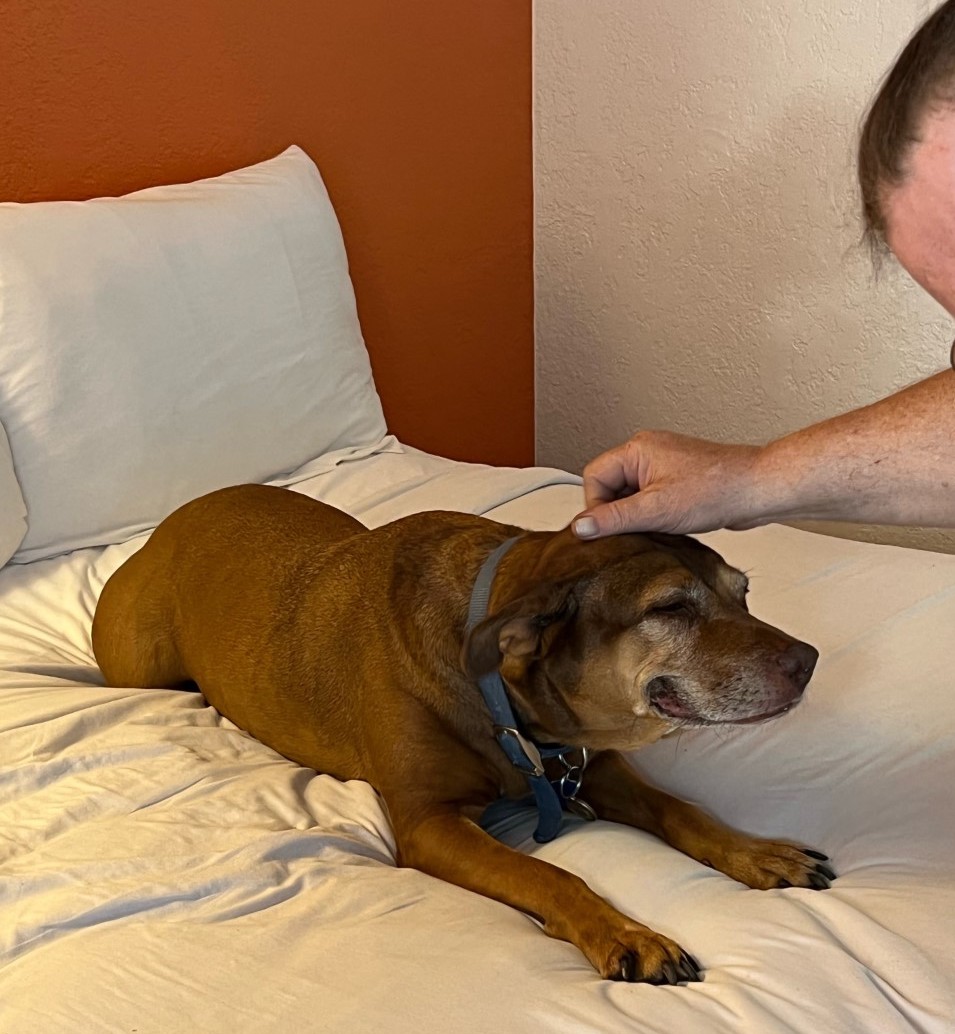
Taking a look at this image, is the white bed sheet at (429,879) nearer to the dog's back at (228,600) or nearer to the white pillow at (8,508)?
the dog's back at (228,600)

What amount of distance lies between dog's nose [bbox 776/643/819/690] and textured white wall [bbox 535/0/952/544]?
166 centimetres

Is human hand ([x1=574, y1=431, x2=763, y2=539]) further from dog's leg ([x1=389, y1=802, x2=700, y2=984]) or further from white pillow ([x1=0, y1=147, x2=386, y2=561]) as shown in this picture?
white pillow ([x1=0, y1=147, x2=386, y2=561])

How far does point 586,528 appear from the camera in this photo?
1.61 meters

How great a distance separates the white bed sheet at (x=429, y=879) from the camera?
1208 millimetres

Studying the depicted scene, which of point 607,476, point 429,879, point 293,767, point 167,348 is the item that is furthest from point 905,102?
point 167,348

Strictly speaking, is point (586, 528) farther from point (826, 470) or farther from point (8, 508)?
point (8, 508)

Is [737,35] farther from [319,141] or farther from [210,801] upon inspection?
[210,801]

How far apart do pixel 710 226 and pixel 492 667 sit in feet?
6.98

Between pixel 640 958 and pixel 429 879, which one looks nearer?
pixel 640 958

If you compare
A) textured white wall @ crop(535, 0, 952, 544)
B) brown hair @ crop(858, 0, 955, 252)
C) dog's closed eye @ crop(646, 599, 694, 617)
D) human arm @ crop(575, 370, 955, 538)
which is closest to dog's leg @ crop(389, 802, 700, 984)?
dog's closed eye @ crop(646, 599, 694, 617)

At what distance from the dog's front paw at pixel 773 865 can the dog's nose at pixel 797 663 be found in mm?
201

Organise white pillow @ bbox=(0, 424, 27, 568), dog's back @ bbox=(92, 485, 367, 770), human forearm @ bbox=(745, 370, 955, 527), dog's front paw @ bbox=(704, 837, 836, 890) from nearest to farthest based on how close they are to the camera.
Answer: dog's front paw @ bbox=(704, 837, 836, 890), human forearm @ bbox=(745, 370, 955, 527), dog's back @ bbox=(92, 485, 367, 770), white pillow @ bbox=(0, 424, 27, 568)

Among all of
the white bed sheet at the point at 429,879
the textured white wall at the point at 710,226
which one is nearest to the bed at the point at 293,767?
the white bed sheet at the point at 429,879

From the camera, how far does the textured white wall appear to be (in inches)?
119
